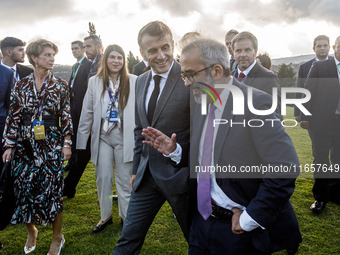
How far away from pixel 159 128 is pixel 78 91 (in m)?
3.26

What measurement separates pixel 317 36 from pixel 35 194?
247 inches

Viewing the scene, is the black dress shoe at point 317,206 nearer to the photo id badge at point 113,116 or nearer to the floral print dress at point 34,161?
the photo id badge at point 113,116

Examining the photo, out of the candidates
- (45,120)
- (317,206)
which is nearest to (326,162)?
(317,206)

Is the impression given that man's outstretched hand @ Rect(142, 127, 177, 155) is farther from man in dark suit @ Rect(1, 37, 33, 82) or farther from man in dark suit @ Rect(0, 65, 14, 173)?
man in dark suit @ Rect(1, 37, 33, 82)

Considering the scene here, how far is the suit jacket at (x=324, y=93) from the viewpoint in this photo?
4.18 metres

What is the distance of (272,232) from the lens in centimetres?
147

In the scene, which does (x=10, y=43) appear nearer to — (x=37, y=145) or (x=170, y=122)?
(x=37, y=145)

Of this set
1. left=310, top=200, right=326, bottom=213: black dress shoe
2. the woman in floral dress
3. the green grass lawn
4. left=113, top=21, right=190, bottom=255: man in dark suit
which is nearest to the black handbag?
the woman in floral dress

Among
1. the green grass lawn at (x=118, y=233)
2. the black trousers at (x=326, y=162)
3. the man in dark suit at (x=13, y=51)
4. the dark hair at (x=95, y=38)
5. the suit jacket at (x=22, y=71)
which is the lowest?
the green grass lawn at (x=118, y=233)

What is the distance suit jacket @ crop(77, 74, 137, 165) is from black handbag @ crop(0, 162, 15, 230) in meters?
0.88

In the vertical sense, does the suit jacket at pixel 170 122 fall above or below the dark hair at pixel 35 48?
below

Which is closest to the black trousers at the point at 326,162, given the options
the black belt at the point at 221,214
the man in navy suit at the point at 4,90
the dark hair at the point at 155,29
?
the black belt at the point at 221,214

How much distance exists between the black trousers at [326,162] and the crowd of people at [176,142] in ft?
0.05

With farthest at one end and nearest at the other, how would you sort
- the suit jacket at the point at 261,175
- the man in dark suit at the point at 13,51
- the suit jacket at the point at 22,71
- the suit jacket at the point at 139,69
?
1. the suit jacket at the point at 139,69
2. the suit jacket at the point at 22,71
3. the man in dark suit at the point at 13,51
4. the suit jacket at the point at 261,175
